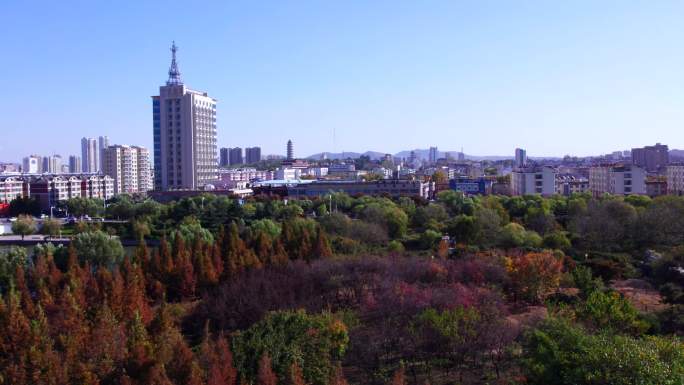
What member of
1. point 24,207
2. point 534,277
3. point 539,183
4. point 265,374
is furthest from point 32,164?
point 265,374

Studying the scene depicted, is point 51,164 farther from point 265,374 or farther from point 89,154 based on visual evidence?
point 265,374

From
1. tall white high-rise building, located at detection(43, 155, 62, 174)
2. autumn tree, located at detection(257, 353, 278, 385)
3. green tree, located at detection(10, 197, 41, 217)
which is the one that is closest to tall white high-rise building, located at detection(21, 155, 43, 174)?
tall white high-rise building, located at detection(43, 155, 62, 174)

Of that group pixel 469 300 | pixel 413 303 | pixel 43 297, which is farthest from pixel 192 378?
pixel 43 297

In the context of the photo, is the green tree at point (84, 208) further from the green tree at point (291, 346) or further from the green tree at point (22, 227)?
the green tree at point (291, 346)

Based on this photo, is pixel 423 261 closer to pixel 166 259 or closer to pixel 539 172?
pixel 166 259

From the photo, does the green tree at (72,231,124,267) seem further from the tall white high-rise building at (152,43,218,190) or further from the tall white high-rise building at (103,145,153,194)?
the tall white high-rise building at (103,145,153,194)
